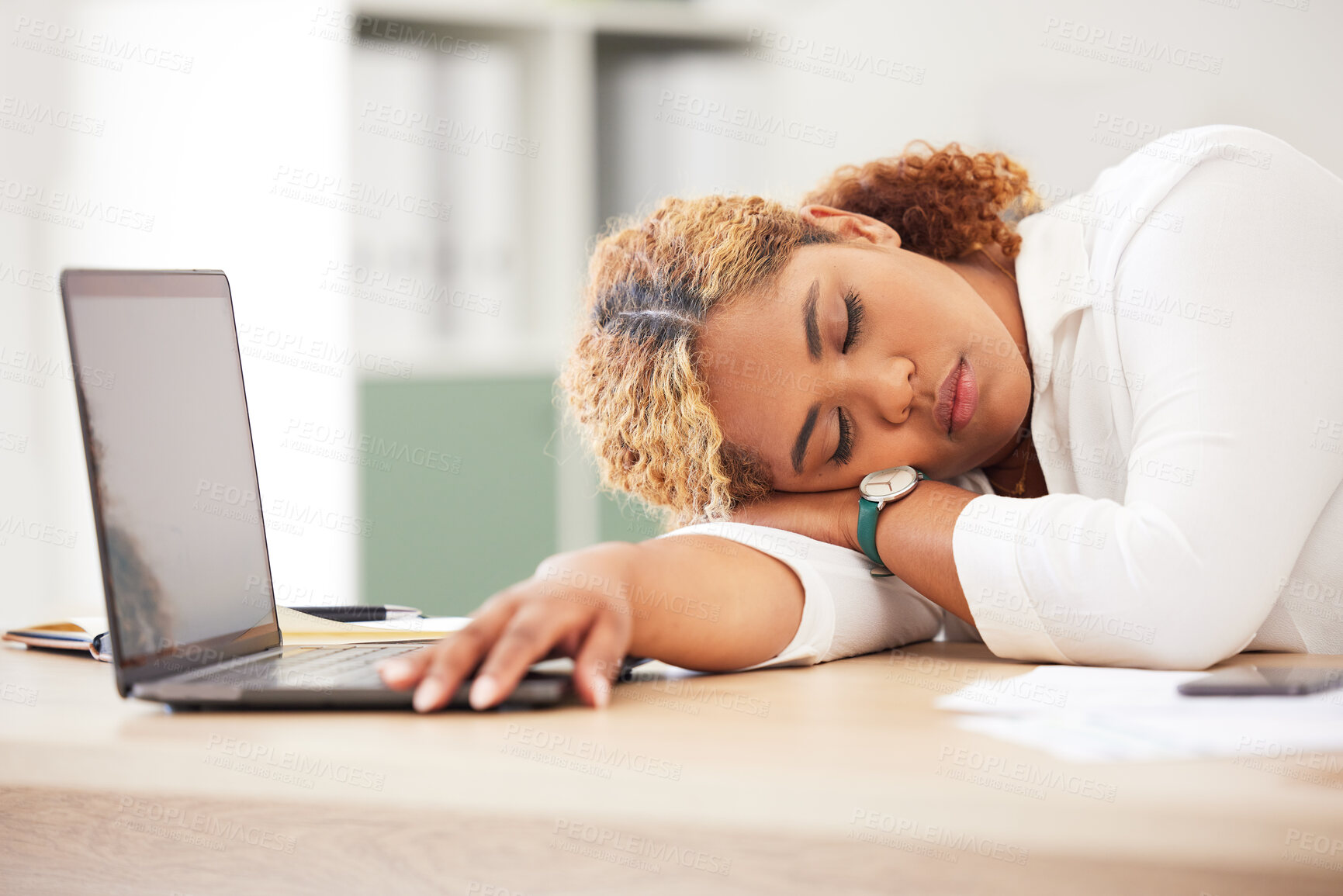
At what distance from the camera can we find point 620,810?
40 cm

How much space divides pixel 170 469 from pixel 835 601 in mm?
457

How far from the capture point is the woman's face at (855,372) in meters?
0.89

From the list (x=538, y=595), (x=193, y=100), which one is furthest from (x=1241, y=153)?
(x=193, y=100)

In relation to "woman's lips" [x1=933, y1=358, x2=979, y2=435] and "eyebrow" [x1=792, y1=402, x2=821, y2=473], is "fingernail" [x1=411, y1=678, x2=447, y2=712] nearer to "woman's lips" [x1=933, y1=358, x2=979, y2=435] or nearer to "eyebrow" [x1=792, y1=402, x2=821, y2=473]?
"eyebrow" [x1=792, y1=402, x2=821, y2=473]

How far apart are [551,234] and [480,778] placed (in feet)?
6.91

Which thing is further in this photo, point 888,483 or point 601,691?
point 888,483

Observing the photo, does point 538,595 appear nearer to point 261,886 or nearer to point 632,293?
point 261,886

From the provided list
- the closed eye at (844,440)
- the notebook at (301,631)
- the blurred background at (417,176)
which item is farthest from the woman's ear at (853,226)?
the blurred background at (417,176)

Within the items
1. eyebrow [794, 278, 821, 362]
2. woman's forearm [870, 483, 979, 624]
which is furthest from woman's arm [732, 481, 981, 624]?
eyebrow [794, 278, 821, 362]

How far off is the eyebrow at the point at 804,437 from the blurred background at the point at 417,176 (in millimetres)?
1389

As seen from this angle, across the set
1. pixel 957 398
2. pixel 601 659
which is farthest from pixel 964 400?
pixel 601 659

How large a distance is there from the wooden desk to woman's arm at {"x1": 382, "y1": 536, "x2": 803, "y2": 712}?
0.03 m

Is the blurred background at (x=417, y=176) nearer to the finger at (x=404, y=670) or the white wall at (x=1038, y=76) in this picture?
the white wall at (x=1038, y=76)

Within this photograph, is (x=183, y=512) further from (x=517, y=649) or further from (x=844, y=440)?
(x=844, y=440)
